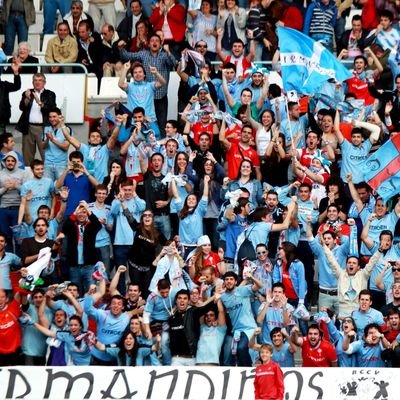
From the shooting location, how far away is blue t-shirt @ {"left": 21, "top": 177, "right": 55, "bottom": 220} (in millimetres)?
27891

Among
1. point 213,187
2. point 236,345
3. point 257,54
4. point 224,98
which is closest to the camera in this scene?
point 236,345

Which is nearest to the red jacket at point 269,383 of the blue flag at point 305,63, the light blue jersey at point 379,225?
the light blue jersey at point 379,225

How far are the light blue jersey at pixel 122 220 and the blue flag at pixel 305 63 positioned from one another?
3.06 m

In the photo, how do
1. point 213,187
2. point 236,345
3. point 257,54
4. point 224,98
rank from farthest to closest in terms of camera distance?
point 257,54, point 224,98, point 213,187, point 236,345

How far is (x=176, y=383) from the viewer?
25219 mm

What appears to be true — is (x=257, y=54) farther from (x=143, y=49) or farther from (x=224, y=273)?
(x=224, y=273)

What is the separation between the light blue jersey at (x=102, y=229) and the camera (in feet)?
89.5

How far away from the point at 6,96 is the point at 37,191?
2.76 meters

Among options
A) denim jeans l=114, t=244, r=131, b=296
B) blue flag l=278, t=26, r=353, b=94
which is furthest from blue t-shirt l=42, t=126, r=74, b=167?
blue flag l=278, t=26, r=353, b=94

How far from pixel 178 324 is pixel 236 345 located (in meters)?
0.79

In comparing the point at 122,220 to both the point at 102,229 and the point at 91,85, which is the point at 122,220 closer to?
the point at 102,229

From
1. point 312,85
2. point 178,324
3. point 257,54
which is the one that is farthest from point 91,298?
point 257,54

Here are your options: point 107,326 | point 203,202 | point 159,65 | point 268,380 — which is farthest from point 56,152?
point 268,380

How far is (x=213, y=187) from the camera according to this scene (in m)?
27.8
